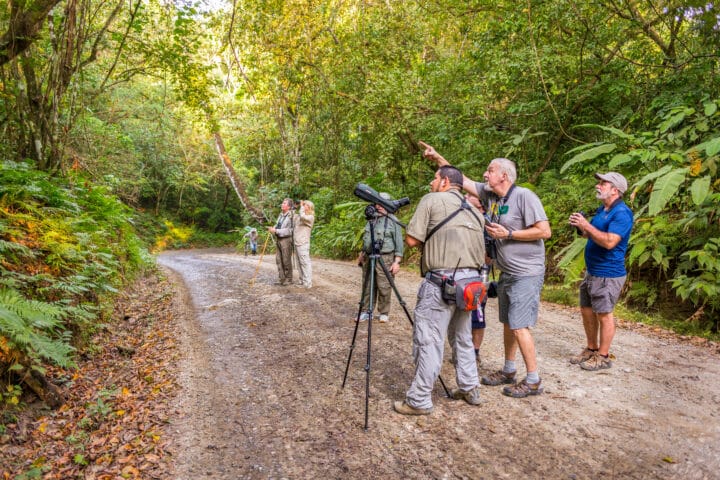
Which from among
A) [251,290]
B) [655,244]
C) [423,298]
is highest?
[655,244]

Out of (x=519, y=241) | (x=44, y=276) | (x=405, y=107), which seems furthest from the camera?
(x=405, y=107)

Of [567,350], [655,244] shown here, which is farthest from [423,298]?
[655,244]

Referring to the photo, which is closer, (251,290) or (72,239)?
(72,239)

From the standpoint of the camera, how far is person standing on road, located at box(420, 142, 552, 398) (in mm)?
3924

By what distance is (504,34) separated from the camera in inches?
427

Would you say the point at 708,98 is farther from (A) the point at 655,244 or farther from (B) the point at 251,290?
(B) the point at 251,290

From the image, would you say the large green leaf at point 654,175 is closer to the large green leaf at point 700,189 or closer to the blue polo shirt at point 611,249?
the large green leaf at point 700,189

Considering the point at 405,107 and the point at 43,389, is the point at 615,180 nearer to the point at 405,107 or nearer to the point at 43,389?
the point at 43,389

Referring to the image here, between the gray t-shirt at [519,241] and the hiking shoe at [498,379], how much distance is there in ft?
3.75

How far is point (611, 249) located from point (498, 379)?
1.84 meters

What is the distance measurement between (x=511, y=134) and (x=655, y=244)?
5.88 metres

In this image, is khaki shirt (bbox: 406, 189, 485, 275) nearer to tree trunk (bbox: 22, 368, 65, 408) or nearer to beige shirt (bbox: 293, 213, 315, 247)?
tree trunk (bbox: 22, 368, 65, 408)

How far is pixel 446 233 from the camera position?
3770mm

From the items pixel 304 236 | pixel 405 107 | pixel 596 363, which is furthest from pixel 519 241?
pixel 405 107
